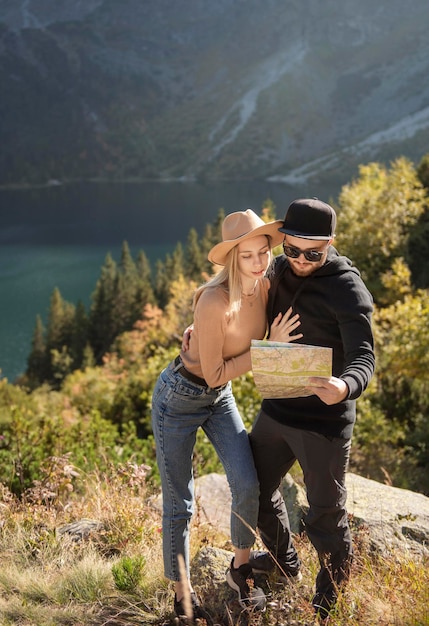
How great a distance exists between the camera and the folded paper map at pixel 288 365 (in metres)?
2.67

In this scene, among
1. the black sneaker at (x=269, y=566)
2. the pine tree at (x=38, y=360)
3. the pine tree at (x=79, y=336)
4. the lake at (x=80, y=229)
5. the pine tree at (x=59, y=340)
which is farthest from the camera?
the lake at (x=80, y=229)

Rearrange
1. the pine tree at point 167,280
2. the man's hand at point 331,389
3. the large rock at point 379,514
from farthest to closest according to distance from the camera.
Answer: the pine tree at point 167,280 → the large rock at point 379,514 → the man's hand at point 331,389

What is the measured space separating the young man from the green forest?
215 centimetres

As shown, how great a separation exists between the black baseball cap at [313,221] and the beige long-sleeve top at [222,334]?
441 mm

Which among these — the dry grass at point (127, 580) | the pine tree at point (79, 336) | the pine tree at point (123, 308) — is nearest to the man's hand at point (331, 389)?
the dry grass at point (127, 580)

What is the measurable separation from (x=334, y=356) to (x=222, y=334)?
60 cm

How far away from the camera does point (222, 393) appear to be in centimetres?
333

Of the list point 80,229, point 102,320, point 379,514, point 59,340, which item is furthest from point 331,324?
point 80,229

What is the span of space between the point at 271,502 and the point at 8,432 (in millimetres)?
5885

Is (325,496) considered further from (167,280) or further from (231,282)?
(167,280)

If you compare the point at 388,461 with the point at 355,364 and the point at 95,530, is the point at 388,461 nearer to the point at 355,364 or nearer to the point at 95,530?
the point at 95,530

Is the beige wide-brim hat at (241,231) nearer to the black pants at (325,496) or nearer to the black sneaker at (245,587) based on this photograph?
the black pants at (325,496)

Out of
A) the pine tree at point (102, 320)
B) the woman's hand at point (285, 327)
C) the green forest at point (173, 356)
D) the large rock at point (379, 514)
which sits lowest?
the pine tree at point (102, 320)

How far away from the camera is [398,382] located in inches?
693
